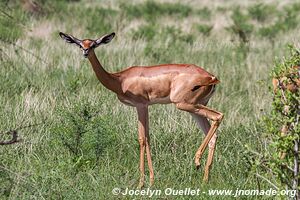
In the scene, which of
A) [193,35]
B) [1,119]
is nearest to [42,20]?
[193,35]

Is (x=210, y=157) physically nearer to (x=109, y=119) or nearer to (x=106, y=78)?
(x=106, y=78)

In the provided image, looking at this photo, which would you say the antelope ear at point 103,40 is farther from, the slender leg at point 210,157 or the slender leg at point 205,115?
the slender leg at point 210,157

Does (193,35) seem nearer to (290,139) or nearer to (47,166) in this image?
(47,166)

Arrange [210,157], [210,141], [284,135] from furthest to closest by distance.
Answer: [210,141], [210,157], [284,135]

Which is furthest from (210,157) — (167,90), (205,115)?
(167,90)

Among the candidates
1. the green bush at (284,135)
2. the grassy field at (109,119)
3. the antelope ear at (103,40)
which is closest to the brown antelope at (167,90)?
the antelope ear at (103,40)

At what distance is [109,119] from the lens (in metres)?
7.53

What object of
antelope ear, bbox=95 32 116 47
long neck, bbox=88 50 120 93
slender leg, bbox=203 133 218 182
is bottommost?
slender leg, bbox=203 133 218 182

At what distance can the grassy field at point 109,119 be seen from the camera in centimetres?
607

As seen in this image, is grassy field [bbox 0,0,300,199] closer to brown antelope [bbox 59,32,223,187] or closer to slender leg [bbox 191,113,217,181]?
slender leg [bbox 191,113,217,181]

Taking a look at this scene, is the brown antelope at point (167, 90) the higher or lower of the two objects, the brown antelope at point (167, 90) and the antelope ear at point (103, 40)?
the lower

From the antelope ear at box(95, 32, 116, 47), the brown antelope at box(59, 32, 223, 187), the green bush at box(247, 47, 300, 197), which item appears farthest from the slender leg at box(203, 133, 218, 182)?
the antelope ear at box(95, 32, 116, 47)

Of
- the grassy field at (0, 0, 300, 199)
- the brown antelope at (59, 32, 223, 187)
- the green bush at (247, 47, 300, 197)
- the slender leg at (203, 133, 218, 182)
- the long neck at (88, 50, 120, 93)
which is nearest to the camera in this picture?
the green bush at (247, 47, 300, 197)

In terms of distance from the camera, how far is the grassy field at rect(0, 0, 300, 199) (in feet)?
19.9
